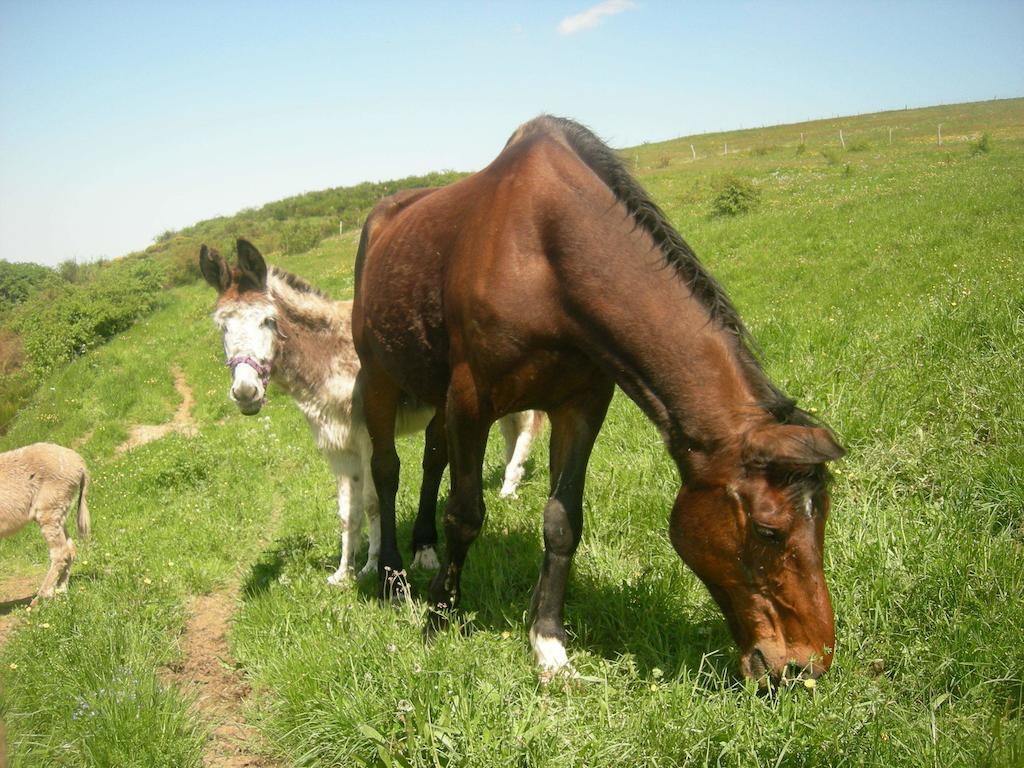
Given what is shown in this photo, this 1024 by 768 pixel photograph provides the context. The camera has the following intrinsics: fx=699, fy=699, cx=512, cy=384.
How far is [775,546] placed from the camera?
2.62 metres

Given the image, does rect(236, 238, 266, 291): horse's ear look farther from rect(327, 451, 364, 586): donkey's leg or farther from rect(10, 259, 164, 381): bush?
rect(10, 259, 164, 381): bush

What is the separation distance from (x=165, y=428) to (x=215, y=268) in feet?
34.6

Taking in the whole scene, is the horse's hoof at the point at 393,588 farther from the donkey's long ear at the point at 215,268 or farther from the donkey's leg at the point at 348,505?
the donkey's long ear at the point at 215,268

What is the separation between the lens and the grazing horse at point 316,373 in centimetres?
504

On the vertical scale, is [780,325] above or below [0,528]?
above

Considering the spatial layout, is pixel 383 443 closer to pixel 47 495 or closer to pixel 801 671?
pixel 801 671

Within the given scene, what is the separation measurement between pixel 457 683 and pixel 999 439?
359cm

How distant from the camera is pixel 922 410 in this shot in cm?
484

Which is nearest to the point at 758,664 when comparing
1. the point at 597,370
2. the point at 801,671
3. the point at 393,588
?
the point at 801,671

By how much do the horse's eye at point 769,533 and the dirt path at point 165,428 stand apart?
12672 mm

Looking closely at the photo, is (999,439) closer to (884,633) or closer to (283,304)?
(884,633)

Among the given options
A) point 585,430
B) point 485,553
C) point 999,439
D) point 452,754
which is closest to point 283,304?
point 485,553

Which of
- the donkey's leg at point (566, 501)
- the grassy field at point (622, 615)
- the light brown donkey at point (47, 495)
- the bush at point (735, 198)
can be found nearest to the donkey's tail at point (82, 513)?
the light brown donkey at point (47, 495)

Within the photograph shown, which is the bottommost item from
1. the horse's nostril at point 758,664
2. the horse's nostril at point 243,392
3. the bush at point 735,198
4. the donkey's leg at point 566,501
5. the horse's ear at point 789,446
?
the horse's nostril at point 758,664
